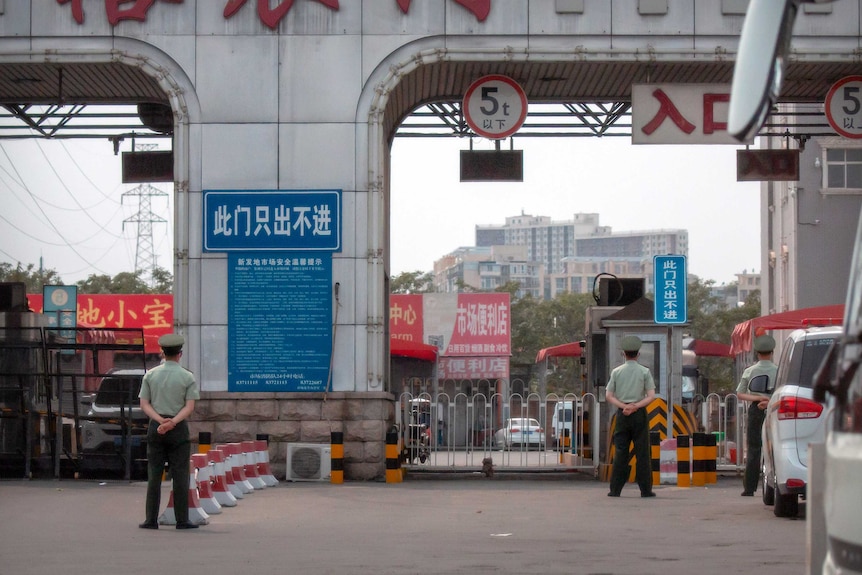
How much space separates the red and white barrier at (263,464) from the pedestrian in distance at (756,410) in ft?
19.4

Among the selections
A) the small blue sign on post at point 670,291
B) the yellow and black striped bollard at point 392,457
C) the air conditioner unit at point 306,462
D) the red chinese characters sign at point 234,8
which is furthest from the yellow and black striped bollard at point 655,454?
the red chinese characters sign at point 234,8

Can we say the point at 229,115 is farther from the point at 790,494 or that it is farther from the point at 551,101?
the point at 790,494

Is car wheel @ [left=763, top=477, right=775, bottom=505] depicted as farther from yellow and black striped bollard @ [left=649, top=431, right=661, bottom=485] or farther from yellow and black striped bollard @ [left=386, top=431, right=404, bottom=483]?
yellow and black striped bollard @ [left=386, top=431, right=404, bottom=483]

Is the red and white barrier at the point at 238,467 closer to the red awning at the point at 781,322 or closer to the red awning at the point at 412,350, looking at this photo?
the red awning at the point at 781,322

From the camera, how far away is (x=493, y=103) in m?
20.7

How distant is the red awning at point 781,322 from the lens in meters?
23.7

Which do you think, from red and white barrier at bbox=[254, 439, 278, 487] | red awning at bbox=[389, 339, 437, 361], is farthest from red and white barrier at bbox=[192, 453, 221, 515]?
red awning at bbox=[389, 339, 437, 361]

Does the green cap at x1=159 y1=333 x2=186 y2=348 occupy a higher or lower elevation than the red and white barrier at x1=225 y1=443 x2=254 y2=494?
higher

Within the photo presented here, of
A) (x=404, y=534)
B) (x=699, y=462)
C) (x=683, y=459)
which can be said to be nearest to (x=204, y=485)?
(x=404, y=534)

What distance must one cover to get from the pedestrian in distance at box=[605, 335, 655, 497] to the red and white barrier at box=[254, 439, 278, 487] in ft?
14.9

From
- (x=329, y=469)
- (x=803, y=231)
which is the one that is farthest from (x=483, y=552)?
(x=803, y=231)

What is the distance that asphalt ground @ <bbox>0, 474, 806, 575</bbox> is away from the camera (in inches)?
366

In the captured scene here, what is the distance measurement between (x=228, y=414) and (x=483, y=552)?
9.60 meters

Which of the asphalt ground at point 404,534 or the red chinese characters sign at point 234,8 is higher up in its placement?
the red chinese characters sign at point 234,8
